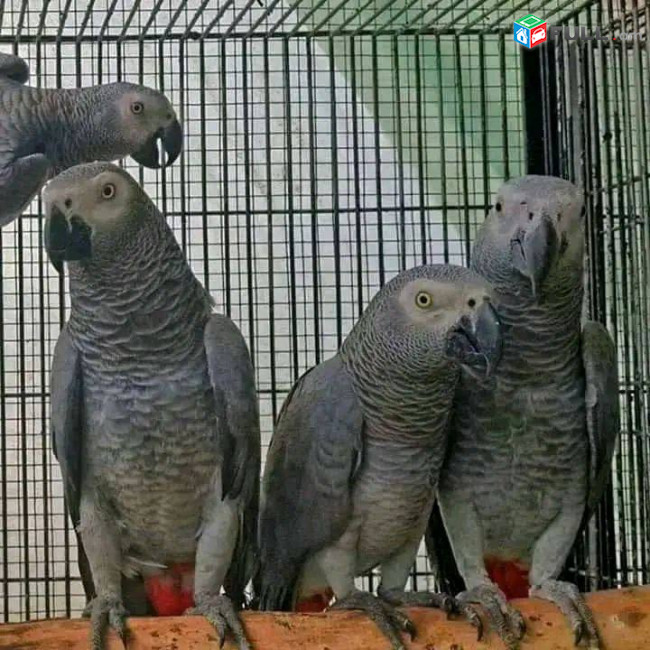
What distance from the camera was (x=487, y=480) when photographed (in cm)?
170

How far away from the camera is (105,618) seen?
1469 mm

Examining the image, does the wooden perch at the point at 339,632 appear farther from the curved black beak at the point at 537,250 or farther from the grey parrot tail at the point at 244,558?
the curved black beak at the point at 537,250

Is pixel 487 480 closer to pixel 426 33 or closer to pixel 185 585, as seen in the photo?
pixel 185 585

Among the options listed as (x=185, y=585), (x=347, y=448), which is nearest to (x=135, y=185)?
(x=347, y=448)

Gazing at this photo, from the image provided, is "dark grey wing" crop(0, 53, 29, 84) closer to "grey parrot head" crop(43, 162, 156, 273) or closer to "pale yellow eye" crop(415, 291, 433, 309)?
"grey parrot head" crop(43, 162, 156, 273)

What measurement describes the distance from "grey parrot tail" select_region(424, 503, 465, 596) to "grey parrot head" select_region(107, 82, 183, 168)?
45.5 inches

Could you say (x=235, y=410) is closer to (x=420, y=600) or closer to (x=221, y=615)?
(x=221, y=615)

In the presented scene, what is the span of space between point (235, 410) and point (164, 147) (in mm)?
1092

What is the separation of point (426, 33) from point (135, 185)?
118 cm

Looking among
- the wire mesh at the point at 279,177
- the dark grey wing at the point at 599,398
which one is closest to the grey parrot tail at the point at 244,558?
the dark grey wing at the point at 599,398

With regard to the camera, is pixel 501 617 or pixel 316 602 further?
pixel 316 602

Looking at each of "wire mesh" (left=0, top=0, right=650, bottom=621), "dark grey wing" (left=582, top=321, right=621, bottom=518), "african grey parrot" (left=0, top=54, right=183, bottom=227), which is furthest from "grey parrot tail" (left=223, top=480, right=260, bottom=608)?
"african grey parrot" (left=0, top=54, right=183, bottom=227)

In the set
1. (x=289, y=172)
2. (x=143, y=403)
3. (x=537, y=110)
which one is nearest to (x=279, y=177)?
(x=289, y=172)

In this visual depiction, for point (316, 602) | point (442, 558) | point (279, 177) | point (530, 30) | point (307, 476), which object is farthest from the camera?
point (279, 177)
